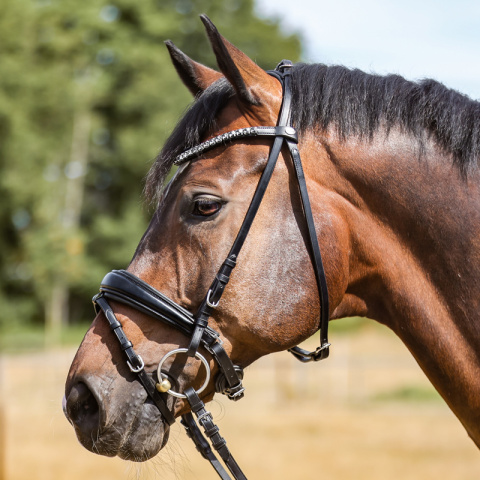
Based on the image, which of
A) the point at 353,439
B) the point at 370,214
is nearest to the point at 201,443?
the point at 370,214

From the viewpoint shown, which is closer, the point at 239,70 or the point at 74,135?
the point at 239,70

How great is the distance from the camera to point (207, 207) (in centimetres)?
239

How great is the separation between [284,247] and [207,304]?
379 mm

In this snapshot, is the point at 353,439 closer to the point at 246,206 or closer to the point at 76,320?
the point at 246,206

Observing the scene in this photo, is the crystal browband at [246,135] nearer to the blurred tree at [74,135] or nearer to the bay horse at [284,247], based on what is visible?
the bay horse at [284,247]

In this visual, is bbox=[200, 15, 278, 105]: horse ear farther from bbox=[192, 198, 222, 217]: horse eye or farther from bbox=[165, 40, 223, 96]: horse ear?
bbox=[192, 198, 222, 217]: horse eye

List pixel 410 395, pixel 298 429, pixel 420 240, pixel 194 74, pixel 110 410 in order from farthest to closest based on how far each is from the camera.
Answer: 1. pixel 410 395
2. pixel 298 429
3. pixel 194 74
4. pixel 420 240
5. pixel 110 410

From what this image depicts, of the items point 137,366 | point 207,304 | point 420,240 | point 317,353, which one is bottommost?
point 137,366

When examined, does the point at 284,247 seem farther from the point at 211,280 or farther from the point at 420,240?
the point at 420,240

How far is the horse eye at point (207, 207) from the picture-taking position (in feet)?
7.80

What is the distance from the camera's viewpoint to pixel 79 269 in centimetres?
2747

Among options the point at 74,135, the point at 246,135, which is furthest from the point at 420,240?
the point at 74,135

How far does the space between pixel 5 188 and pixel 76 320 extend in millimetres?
8062

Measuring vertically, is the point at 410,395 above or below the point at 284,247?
below
